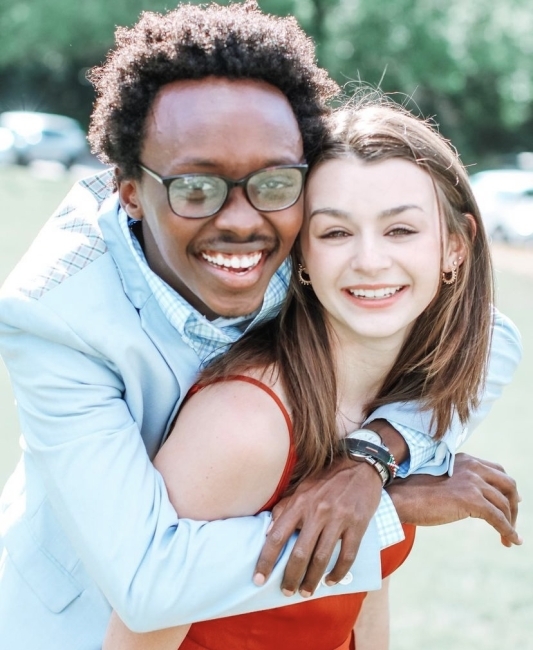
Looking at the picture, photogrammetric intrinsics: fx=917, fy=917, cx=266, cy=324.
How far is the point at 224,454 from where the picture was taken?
91.2 inches

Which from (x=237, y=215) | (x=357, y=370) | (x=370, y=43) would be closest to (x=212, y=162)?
(x=237, y=215)

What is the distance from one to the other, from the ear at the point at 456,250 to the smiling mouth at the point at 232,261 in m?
0.65

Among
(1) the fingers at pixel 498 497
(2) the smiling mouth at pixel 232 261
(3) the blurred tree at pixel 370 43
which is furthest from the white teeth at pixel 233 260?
(3) the blurred tree at pixel 370 43

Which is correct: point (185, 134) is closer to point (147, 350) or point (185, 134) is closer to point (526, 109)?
point (147, 350)

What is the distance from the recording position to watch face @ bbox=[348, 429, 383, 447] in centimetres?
269

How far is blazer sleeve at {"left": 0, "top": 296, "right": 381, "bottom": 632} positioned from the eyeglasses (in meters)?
0.44

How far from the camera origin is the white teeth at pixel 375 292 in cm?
264

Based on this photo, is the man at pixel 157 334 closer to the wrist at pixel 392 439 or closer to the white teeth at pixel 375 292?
the wrist at pixel 392 439

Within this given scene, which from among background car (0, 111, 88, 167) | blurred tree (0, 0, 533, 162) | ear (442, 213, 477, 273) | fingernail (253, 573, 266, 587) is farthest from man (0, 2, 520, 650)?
blurred tree (0, 0, 533, 162)

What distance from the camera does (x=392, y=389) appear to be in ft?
9.71

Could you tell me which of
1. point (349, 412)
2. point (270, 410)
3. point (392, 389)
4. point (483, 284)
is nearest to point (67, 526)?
point (270, 410)

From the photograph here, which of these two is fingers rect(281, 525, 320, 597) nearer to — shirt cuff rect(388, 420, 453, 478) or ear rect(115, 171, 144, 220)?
shirt cuff rect(388, 420, 453, 478)

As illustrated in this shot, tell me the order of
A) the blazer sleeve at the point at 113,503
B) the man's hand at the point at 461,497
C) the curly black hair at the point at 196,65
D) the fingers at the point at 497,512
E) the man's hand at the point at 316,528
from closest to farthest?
the blazer sleeve at the point at 113,503, the man's hand at the point at 316,528, the curly black hair at the point at 196,65, the man's hand at the point at 461,497, the fingers at the point at 497,512

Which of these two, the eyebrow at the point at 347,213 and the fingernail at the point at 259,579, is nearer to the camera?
the fingernail at the point at 259,579
